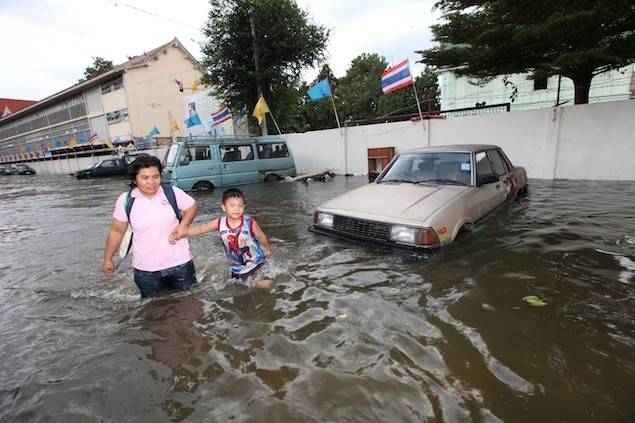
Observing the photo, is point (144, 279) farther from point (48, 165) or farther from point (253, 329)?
point (48, 165)

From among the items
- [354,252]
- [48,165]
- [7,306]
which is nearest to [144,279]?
[7,306]

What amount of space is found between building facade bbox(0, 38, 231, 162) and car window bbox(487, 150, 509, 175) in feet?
81.8

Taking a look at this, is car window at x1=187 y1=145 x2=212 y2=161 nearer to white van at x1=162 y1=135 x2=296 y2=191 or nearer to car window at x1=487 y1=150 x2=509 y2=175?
white van at x1=162 y1=135 x2=296 y2=191

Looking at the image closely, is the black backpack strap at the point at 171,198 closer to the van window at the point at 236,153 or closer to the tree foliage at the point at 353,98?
the van window at the point at 236,153

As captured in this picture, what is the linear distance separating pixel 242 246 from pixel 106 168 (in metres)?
24.5

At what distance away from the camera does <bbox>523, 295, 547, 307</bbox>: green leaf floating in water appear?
9.77 feet

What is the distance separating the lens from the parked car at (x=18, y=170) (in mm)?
35469

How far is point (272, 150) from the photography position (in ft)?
44.4

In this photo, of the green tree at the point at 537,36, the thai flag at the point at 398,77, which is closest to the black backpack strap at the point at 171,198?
the green tree at the point at 537,36

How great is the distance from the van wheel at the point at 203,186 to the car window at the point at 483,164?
8.94m

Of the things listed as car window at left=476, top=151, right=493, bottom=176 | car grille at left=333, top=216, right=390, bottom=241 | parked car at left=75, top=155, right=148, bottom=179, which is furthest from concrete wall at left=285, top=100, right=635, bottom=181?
parked car at left=75, top=155, right=148, bottom=179

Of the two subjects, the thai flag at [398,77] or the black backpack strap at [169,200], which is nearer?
the black backpack strap at [169,200]

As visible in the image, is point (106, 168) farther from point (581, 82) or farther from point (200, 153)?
point (581, 82)

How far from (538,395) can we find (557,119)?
32.0 ft
